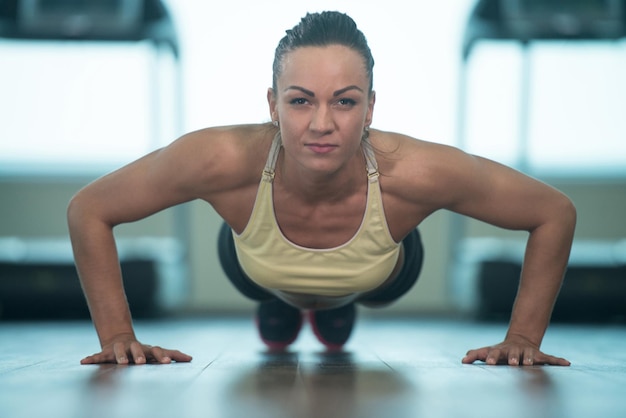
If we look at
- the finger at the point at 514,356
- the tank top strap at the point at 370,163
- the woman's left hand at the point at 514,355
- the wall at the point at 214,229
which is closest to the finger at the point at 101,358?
the tank top strap at the point at 370,163

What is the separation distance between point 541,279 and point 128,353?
1097 mm

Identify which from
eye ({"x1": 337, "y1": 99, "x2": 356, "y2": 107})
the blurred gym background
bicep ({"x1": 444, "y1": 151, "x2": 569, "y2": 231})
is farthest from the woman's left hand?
the blurred gym background

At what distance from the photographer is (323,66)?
71.0 inches

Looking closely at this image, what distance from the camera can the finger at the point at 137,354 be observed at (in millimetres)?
1961

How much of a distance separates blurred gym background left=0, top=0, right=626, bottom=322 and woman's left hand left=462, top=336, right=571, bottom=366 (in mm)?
2850

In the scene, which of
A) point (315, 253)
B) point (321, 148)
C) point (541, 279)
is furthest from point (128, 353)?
point (541, 279)

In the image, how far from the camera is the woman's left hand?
2010 mm

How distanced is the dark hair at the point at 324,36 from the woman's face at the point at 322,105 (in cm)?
2

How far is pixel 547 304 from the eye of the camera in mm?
2096

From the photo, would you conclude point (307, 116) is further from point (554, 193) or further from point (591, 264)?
point (591, 264)

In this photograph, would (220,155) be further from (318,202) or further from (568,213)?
(568,213)

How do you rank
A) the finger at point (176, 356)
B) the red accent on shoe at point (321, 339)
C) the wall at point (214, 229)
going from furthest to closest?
the wall at point (214, 229) → the red accent on shoe at point (321, 339) → the finger at point (176, 356)

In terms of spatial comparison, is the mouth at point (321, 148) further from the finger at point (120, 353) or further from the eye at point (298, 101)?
the finger at point (120, 353)

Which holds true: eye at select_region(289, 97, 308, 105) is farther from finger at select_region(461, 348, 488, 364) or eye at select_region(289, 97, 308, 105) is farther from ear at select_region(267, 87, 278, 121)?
finger at select_region(461, 348, 488, 364)
